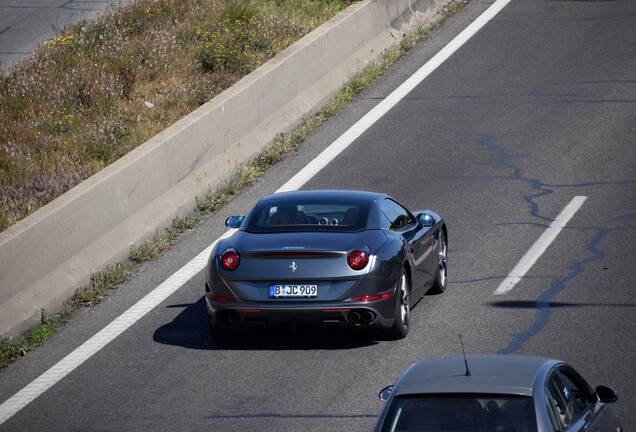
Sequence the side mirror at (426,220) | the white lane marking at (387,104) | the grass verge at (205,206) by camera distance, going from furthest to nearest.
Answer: the white lane marking at (387,104)
the side mirror at (426,220)
the grass verge at (205,206)

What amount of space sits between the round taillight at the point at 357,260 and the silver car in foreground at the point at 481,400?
12.8 ft

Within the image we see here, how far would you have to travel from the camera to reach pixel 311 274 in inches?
433

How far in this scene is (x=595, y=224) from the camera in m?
15.0

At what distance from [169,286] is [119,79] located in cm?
657

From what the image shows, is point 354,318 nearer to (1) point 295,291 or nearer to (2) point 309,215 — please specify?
(1) point 295,291

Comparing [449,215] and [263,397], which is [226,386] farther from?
[449,215]

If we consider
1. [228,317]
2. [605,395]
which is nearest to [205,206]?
[228,317]

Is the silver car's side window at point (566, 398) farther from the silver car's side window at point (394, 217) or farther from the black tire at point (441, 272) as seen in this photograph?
the black tire at point (441, 272)

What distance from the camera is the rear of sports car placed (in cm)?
1099

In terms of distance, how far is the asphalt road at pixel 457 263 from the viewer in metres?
10.0

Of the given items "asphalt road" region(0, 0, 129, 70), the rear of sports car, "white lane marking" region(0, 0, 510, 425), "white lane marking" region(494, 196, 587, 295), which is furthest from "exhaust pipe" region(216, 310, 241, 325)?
"asphalt road" region(0, 0, 129, 70)

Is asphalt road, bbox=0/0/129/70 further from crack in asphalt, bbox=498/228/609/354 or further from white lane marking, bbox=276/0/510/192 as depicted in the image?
crack in asphalt, bbox=498/228/609/354

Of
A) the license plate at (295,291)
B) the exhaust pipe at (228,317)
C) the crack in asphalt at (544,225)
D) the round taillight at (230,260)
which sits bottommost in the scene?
the crack in asphalt at (544,225)

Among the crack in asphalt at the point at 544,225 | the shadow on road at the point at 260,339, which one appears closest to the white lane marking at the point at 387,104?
the crack in asphalt at the point at 544,225
